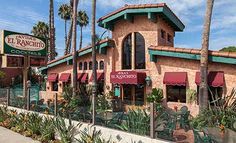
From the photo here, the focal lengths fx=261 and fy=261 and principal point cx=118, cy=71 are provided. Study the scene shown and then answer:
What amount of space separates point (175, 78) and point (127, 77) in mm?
3556

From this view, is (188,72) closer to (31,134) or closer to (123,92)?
(123,92)

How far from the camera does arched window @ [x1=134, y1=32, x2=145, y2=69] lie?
19734 mm

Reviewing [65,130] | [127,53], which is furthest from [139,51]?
[65,130]

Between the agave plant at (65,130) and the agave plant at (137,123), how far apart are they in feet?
7.25

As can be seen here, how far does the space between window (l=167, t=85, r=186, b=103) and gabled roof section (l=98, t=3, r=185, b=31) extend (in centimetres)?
530

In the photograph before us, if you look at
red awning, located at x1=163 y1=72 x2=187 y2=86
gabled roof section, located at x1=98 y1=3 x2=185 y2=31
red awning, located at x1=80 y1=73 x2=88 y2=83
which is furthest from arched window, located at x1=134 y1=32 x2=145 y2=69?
red awning, located at x1=80 y1=73 x2=88 y2=83

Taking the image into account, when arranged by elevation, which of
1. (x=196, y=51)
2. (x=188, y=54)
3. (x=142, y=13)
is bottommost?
(x=188, y=54)

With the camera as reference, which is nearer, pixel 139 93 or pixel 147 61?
pixel 147 61

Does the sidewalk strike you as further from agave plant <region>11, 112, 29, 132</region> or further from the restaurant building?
the restaurant building

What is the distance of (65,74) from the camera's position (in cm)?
2494

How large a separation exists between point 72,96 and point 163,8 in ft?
31.0

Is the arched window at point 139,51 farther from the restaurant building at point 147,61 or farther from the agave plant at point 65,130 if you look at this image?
the agave plant at point 65,130

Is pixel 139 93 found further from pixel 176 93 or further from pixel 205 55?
pixel 205 55

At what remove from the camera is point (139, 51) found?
65.7 ft
